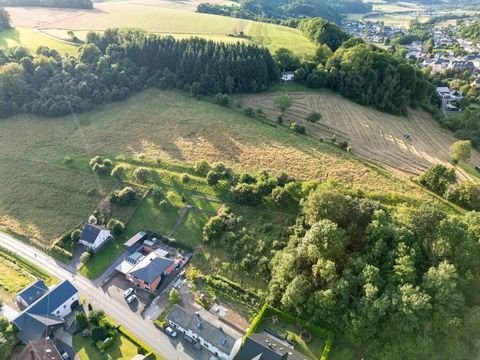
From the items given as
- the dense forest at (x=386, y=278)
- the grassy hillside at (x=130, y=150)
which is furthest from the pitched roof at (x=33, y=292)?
the dense forest at (x=386, y=278)

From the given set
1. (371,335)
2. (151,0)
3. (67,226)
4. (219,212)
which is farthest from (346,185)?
(151,0)

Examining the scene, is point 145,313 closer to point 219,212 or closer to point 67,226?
point 219,212

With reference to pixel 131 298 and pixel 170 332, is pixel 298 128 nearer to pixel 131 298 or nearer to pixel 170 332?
pixel 131 298

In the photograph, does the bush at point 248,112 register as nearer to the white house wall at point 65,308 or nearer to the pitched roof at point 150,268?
the pitched roof at point 150,268

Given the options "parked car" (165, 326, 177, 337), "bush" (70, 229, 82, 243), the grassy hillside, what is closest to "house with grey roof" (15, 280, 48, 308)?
"bush" (70, 229, 82, 243)

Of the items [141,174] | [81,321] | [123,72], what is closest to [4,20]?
[123,72]

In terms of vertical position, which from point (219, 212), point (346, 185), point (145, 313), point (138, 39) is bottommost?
point (145, 313)

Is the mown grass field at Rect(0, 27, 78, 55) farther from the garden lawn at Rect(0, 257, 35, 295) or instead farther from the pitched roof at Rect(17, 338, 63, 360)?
the pitched roof at Rect(17, 338, 63, 360)
